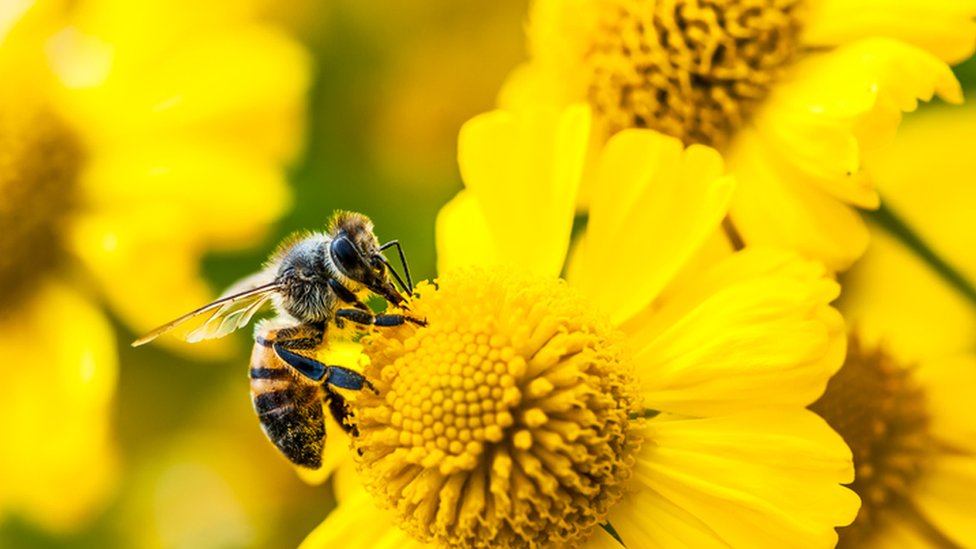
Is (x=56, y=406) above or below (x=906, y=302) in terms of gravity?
below

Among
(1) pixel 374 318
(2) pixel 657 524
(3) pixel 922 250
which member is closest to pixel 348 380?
(1) pixel 374 318

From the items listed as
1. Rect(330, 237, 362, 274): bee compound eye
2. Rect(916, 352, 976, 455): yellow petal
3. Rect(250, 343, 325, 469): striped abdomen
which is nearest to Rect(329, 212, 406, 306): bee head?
Rect(330, 237, 362, 274): bee compound eye

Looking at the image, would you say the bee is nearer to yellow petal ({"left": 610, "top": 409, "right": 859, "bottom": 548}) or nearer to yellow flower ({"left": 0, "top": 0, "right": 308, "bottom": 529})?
yellow petal ({"left": 610, "top": 409, "right": 859, "bottom": 548})

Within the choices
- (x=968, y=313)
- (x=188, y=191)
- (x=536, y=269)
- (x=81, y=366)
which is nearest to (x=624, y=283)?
(x=536, y=269)

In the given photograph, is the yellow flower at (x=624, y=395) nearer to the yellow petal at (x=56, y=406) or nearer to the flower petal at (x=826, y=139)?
the flower petal at (x=826, y=139)

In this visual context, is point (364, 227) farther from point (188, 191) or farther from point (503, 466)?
point (188, 191)

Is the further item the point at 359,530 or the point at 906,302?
the point at 906,302

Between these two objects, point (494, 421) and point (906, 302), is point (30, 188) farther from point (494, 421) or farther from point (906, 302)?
point (906, 302)
